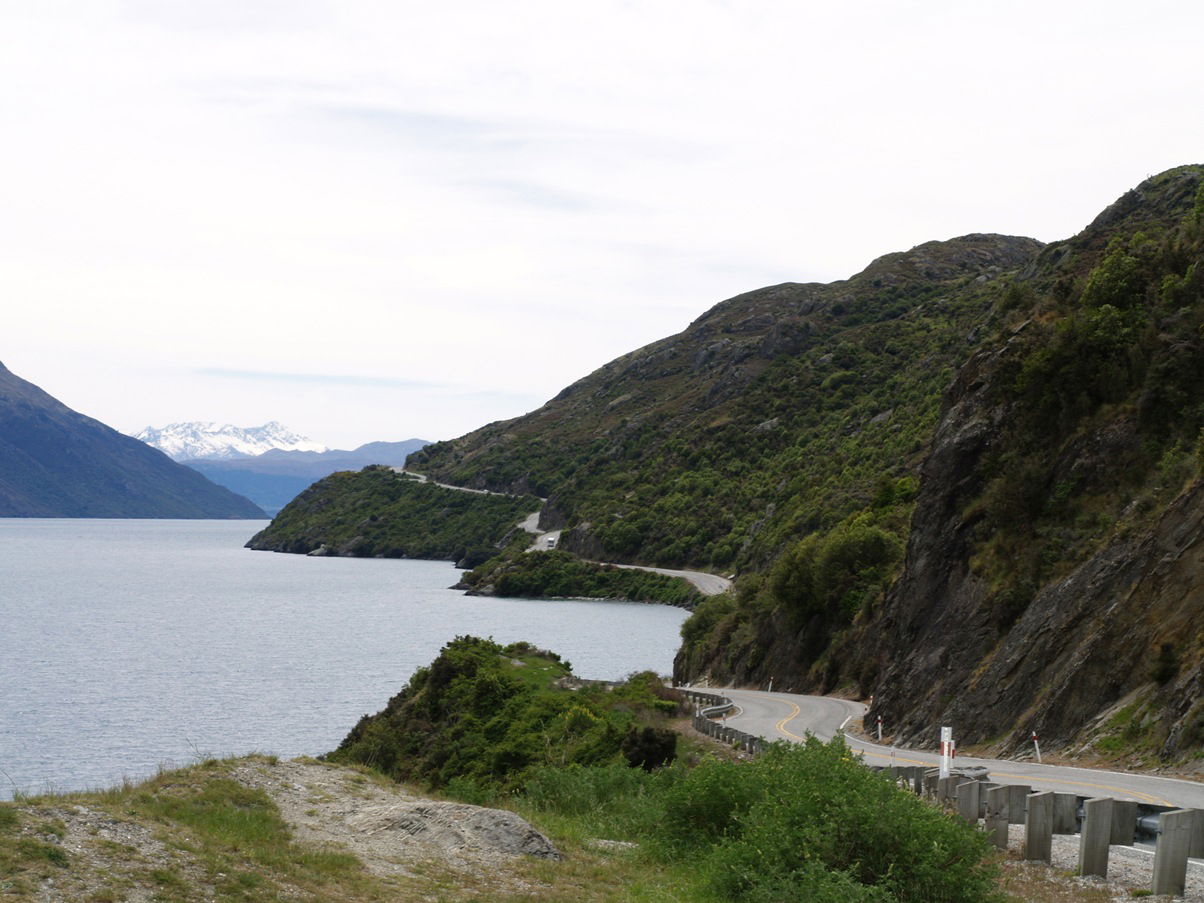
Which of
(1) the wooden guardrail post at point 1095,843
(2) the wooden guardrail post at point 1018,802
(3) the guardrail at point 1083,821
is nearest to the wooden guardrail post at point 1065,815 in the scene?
(3) the guardrail at point 1083,821

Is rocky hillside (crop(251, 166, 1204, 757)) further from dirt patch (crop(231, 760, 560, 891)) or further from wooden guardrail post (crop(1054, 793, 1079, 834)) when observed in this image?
dirt patch (crop(231, 760, 560, 891))

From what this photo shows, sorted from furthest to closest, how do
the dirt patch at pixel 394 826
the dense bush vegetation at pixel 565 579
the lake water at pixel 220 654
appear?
the dense bush vegetation at pixel 565 579 < the lake water at pixel 220 654 < the dirt patch at pixel 394 826

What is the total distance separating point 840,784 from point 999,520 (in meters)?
23.0

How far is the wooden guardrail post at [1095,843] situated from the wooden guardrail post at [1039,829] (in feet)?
2.49

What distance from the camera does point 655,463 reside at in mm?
187500

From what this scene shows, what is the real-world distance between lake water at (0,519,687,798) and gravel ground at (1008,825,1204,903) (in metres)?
15.7

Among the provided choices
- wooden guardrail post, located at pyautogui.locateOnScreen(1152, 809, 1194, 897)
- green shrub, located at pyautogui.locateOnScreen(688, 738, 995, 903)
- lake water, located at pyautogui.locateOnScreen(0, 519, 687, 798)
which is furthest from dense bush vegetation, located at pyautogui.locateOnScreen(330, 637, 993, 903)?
lake water, located at pyautogui.locateOnScreen(0, 519, 687, 798)

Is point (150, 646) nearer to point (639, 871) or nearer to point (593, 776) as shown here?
point (593, 776)

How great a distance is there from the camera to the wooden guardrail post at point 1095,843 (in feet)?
42.8

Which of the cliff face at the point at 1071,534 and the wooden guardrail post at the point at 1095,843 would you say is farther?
the cliff face at the point at 1071,534

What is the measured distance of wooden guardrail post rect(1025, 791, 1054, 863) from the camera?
13867mm

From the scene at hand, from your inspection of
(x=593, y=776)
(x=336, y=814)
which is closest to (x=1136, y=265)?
(x=593, y=776)

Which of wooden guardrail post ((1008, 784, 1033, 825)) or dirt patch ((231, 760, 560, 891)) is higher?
wooden guardrail post ((1008, 784, 1033, 825))

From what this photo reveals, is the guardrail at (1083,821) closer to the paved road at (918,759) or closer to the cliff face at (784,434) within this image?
the paved road at (918,759)
